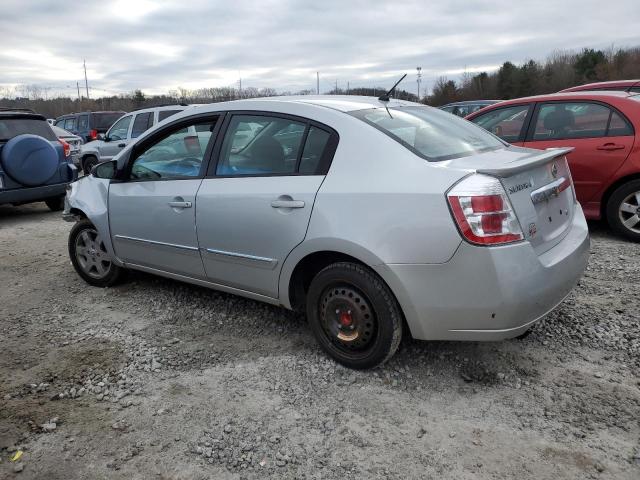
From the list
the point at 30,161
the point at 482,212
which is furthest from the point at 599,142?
the point at 30,161

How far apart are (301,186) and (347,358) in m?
1.07

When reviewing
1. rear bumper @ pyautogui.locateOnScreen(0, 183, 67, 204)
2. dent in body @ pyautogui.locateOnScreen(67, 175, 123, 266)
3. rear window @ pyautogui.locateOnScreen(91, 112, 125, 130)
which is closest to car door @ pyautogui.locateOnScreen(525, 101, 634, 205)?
dent in body @ pyautogui.locateOnScreen(67, 175, 123, 266)

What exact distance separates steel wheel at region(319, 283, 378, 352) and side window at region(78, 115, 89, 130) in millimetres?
17131

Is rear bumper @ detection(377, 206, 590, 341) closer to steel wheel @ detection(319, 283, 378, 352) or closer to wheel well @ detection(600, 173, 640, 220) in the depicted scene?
steel wheel @ detection(319, 283, 378, 352)

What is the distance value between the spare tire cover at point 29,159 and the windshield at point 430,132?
6197 millimetres

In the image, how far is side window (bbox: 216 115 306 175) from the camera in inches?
129

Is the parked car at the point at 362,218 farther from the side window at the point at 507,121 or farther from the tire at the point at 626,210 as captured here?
the side window at the point at 507,121

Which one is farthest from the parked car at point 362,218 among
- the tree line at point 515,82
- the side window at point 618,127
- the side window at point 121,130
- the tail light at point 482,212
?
the tree line at point 515,82

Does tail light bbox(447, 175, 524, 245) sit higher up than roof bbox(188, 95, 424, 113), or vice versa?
→ roof bbox(188, 95, 424, 113)

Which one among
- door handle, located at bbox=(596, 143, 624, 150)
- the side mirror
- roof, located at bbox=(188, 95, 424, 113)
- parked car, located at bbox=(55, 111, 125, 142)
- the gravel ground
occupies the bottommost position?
the gravel ground

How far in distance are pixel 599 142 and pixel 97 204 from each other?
5.04m

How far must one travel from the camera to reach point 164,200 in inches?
151

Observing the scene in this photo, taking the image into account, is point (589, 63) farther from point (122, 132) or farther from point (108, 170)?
point (108, 170)

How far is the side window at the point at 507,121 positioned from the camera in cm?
622
